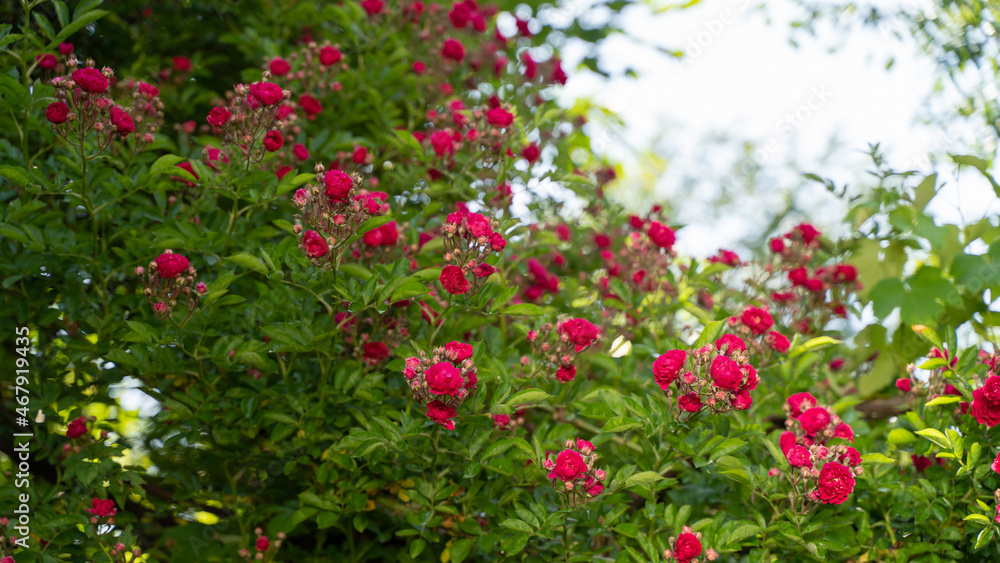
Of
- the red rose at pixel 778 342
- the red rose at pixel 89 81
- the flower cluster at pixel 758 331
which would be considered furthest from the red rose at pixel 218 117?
the red rose at pixel 778 342

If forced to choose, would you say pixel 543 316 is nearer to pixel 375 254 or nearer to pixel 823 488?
pixel 375 254

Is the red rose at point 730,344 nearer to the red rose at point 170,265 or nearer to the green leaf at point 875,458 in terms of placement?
the green leaf at point 875,458

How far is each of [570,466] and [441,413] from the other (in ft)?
1.06

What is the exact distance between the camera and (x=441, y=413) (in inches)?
58.7

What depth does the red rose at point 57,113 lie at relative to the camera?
165 centimetres

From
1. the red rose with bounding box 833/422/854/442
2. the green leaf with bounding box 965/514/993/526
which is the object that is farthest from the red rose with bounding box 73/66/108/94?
the green leaf with bounding box 965/514/993/526

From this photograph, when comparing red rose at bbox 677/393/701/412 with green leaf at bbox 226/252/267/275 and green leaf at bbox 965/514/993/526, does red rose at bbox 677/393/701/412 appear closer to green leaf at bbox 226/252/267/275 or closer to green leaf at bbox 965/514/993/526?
green leaf at bbox 965/514/993/526

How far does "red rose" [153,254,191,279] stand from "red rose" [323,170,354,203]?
17.5 inches

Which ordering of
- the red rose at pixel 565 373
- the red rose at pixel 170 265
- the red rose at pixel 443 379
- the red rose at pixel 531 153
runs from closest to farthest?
1. the red rose at pixel 443 379
2. the red rose at pixel 170 265
3. the red rose at pixel 565 373
4. the red rose at pixel 531 153

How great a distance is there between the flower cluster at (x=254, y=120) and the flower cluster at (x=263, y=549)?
1060 millimetres

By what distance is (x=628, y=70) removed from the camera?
14.1 feet

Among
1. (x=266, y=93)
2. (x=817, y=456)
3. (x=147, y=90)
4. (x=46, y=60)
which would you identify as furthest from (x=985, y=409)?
→ (x=46, y=60)

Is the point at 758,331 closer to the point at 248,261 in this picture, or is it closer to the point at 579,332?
the point at 579,332

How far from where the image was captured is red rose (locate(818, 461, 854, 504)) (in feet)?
5.07
